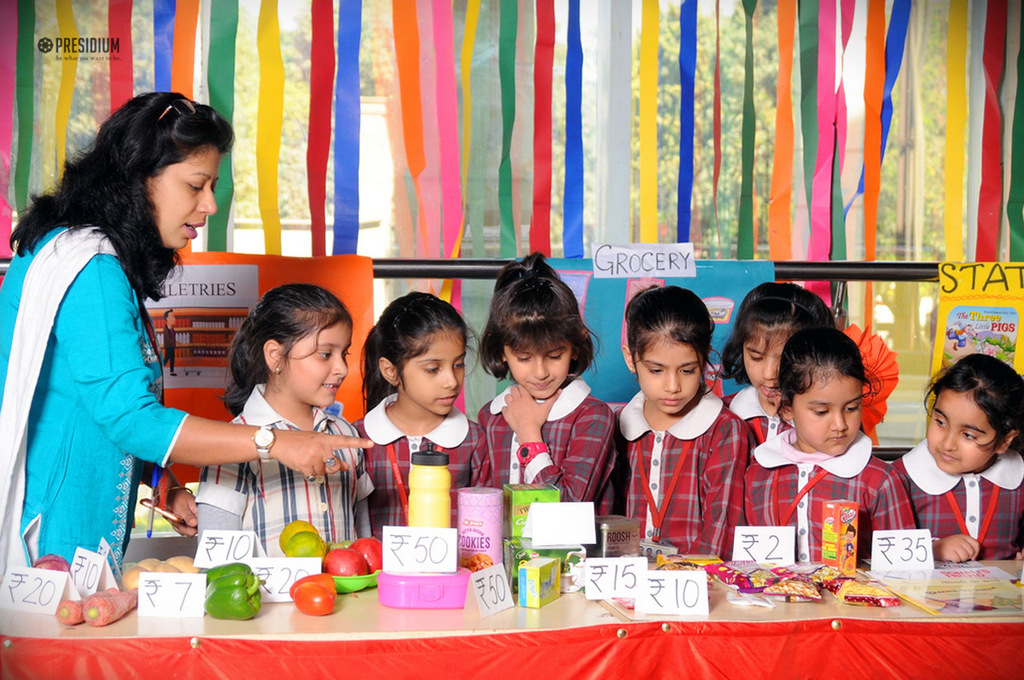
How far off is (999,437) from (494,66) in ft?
7.02

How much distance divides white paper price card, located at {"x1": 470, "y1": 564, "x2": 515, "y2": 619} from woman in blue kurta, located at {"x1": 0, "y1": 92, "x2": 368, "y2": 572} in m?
0.35

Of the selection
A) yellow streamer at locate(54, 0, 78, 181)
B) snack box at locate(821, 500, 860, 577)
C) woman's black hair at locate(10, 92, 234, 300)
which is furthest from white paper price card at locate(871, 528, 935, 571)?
yellow streamer at locate(54, 0, 78, 181)

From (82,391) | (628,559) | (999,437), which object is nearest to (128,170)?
(82,391)

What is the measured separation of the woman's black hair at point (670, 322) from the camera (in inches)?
94.3

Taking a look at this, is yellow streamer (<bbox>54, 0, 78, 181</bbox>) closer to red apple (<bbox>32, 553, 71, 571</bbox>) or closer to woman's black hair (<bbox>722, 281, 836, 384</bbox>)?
red apple (<bbox>32, 553, 71, 571</bbox>)

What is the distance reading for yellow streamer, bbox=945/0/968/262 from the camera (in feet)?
10.9

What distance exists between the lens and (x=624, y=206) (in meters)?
3.51

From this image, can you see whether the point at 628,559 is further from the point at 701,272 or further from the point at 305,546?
the point at 701,272

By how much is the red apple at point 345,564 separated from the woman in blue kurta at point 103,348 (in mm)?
161

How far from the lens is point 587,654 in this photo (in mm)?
1525

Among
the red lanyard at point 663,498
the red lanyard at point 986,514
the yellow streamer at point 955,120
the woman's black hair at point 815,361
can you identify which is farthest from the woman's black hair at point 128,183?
the yellow streamer at point 955,120

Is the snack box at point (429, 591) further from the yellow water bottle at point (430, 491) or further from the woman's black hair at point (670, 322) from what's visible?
the woman's black hair at point (670, 322)

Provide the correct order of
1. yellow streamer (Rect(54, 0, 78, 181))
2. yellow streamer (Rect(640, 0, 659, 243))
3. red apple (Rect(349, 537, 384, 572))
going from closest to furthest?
red apple (Rect(349, 537, 384, 572))
yellow streamer (Rect(54, 0, 78, 181))
yellow streamer (Rect(640, 0, 659, 243))

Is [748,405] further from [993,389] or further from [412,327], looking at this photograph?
[412,327]
